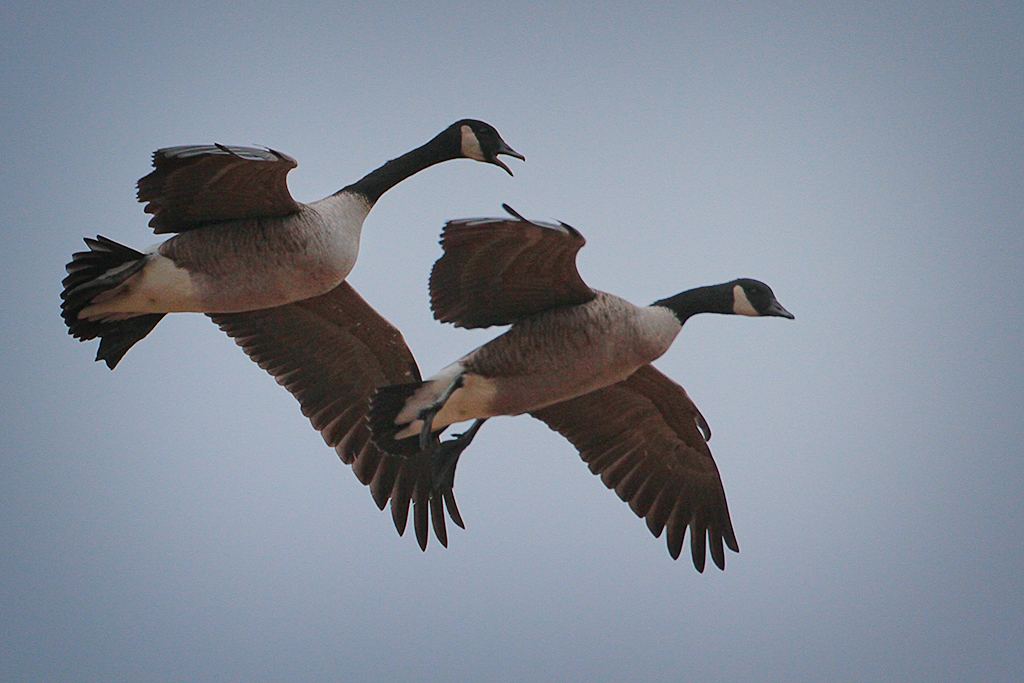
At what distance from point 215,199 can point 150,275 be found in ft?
2.23

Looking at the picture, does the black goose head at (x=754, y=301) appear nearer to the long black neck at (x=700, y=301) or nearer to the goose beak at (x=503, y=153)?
the long black neck at (x=700, y=301)

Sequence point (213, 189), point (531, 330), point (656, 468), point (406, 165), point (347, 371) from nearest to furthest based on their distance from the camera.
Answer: point (213, 189)
point (531, 330)
point (406, 165)
point (656, 468)
point (347, 371)

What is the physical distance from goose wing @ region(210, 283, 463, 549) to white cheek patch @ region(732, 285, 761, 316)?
2.64 metres

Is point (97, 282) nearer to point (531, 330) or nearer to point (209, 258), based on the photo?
point (209, 258)

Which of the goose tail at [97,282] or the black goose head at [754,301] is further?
the black goose head at [754,301]

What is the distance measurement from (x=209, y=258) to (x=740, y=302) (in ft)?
12.3

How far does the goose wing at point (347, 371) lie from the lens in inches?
394

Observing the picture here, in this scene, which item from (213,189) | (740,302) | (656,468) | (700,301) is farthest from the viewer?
(656,468)

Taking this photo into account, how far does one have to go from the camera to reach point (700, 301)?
910cm

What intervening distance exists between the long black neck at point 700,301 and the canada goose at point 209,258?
2.26 metres

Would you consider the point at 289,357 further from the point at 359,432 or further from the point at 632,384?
the point at 632,384

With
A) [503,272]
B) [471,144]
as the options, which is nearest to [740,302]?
[503,272]

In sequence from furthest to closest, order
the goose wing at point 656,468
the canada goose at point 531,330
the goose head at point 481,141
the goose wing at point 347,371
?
the goose wing at point 347,371 → the goose wing at point 656,468 → the goose head at point 481,141 → the canada goose at point 531,330

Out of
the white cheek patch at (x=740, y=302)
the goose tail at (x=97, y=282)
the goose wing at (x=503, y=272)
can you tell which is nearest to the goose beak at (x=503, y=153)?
the goose wing at (x=503, y=272)
